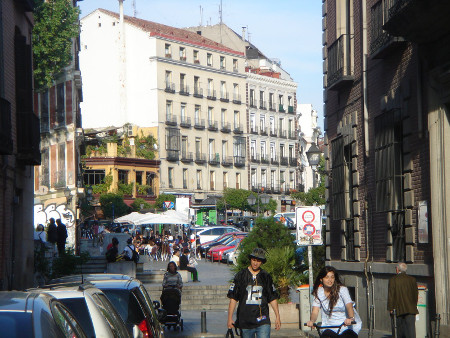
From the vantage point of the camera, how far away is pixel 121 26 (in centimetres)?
9569

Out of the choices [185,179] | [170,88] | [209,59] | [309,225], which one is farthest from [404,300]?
[209,59]

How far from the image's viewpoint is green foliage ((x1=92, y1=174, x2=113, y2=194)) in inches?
3526

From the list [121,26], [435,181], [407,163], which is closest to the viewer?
[435,181]

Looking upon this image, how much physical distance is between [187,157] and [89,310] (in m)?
91.5

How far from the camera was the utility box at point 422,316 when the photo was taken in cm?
1633

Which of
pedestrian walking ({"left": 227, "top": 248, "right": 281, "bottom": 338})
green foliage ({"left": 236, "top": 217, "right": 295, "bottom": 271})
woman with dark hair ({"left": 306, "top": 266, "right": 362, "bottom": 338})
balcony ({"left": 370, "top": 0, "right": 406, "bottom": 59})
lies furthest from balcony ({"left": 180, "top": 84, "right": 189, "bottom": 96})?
woman with dark hair ({"left": 306, "top": 266, "right": 362, "bottom": 338})

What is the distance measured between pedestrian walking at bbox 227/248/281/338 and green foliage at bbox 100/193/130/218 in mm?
72458

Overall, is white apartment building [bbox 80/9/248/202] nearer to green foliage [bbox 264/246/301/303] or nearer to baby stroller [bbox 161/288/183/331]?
baby stroller [bbox 161/288/183/331]

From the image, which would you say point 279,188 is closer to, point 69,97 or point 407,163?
point 69,97

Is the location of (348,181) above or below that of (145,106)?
below

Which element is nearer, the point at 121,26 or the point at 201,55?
the point at 121,26

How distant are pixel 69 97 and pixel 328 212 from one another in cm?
3118

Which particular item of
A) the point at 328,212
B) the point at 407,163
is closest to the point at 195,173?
the point at 328,212

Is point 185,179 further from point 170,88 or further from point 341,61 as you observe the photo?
point 341,61
